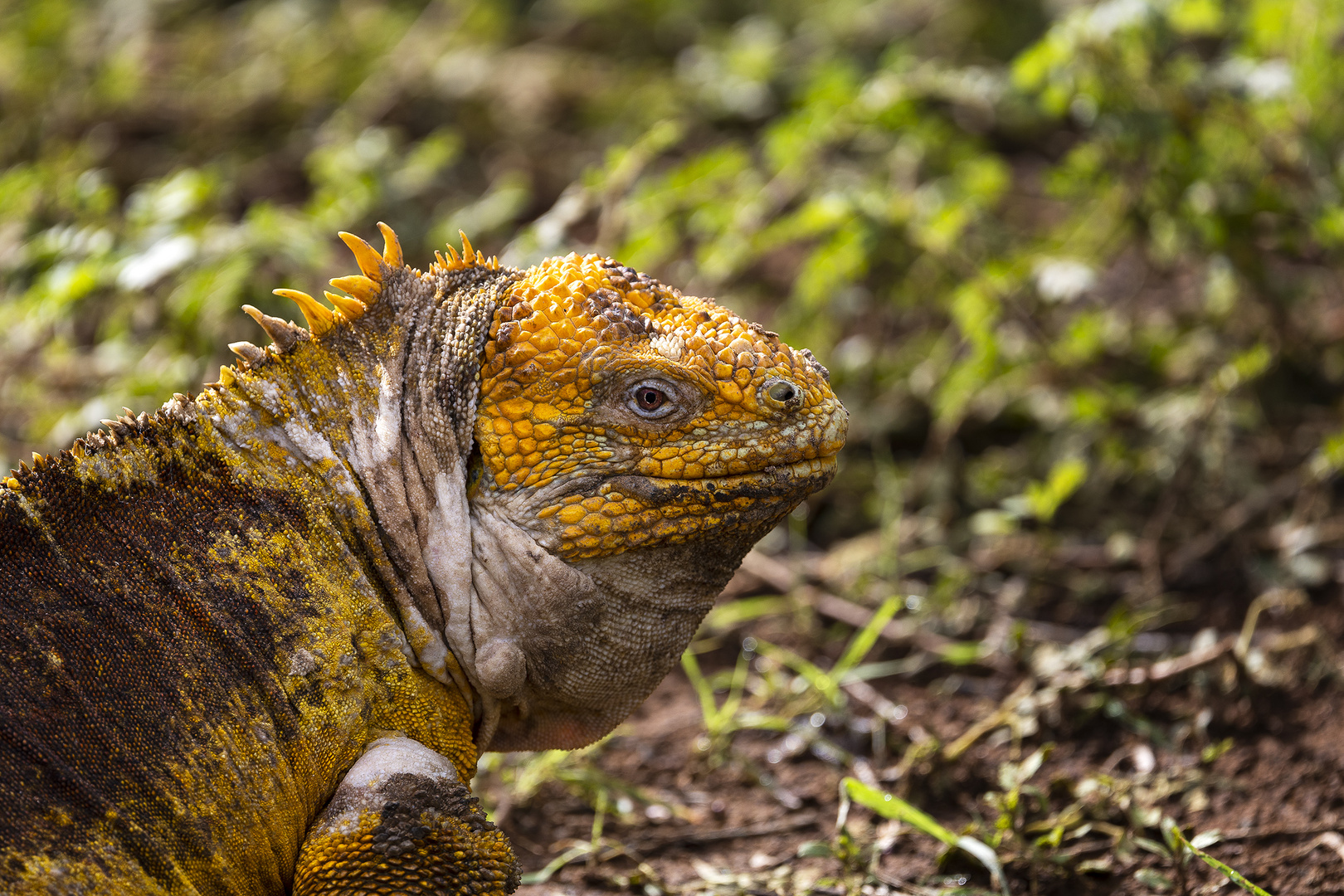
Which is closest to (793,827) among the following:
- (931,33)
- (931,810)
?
(931,810)

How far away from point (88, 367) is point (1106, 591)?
17.4ft

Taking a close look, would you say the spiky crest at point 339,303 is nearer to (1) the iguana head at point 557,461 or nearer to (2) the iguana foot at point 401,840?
(1) the iguana head at point 557,461

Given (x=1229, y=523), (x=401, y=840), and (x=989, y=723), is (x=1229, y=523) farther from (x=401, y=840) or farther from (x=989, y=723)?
(x=401, y=840)

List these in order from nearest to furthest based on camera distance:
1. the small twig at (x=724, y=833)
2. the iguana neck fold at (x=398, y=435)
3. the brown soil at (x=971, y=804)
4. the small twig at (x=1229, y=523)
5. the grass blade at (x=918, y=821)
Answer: the iguana neck fold at (x=398, y=435), the grass blade at (x=918, y=821), the brown soil at (x=971, y=804), the small twig at (x=724, y=833), the small twig at (x=1229, y=523)

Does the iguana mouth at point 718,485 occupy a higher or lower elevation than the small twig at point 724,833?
higher

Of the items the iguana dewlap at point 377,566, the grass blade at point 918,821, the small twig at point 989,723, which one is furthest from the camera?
the small twig at point 989,723

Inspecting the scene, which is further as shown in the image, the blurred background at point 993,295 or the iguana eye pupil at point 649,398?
the blurred background at point 993,295

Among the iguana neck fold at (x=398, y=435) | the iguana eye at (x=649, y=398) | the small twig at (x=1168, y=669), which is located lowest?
the iguana neck fold at (x=398, y=435)

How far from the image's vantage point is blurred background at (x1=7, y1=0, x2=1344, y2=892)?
5.14 metres

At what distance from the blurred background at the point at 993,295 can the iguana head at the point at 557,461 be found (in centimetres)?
209

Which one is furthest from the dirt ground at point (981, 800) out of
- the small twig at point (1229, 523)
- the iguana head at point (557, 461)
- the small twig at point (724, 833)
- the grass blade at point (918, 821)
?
the iguana head at point (557, 461)

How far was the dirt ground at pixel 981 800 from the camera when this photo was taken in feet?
11.8

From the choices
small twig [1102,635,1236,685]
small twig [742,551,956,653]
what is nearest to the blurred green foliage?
small twig [742,551,956,653]

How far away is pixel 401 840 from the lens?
263cm
